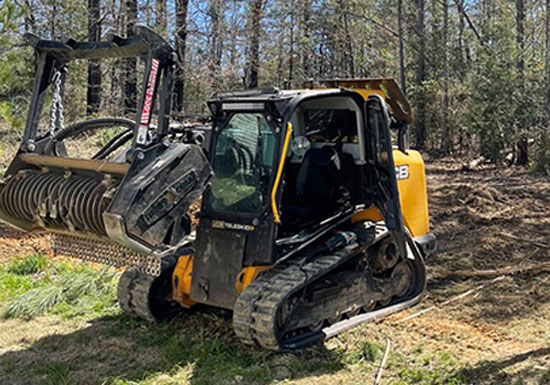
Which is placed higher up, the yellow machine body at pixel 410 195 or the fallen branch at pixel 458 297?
the yellow machine body at pixel 410 195

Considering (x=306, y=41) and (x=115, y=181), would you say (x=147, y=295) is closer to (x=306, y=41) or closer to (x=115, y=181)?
(x=115, y=181)

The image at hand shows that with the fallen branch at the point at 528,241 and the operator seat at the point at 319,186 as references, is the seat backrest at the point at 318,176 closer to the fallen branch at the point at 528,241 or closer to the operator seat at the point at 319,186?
the operator seat at the point at 319,186

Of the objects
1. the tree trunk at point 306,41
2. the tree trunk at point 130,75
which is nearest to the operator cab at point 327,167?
the tree trunk at point 130,75

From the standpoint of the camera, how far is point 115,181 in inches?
184

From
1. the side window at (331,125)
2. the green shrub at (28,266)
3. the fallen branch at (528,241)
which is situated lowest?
the green shrub at (28,266)

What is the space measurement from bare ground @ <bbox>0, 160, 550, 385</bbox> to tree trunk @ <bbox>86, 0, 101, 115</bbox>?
397 inches

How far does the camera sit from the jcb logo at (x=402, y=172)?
20.6 ft

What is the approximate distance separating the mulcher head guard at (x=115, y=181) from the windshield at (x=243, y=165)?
1.30 ft

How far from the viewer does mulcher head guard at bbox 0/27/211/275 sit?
4465mm

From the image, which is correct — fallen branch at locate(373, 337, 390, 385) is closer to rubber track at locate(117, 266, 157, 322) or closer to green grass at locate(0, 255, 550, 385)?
green grass at locate(0, 255, 550, 385)

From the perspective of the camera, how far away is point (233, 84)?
19.0 meters

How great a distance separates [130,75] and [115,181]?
12.4 m

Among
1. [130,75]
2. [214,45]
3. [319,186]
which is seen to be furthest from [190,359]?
[214,45]

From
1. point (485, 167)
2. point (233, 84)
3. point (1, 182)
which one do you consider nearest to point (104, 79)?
point (233, 84)
